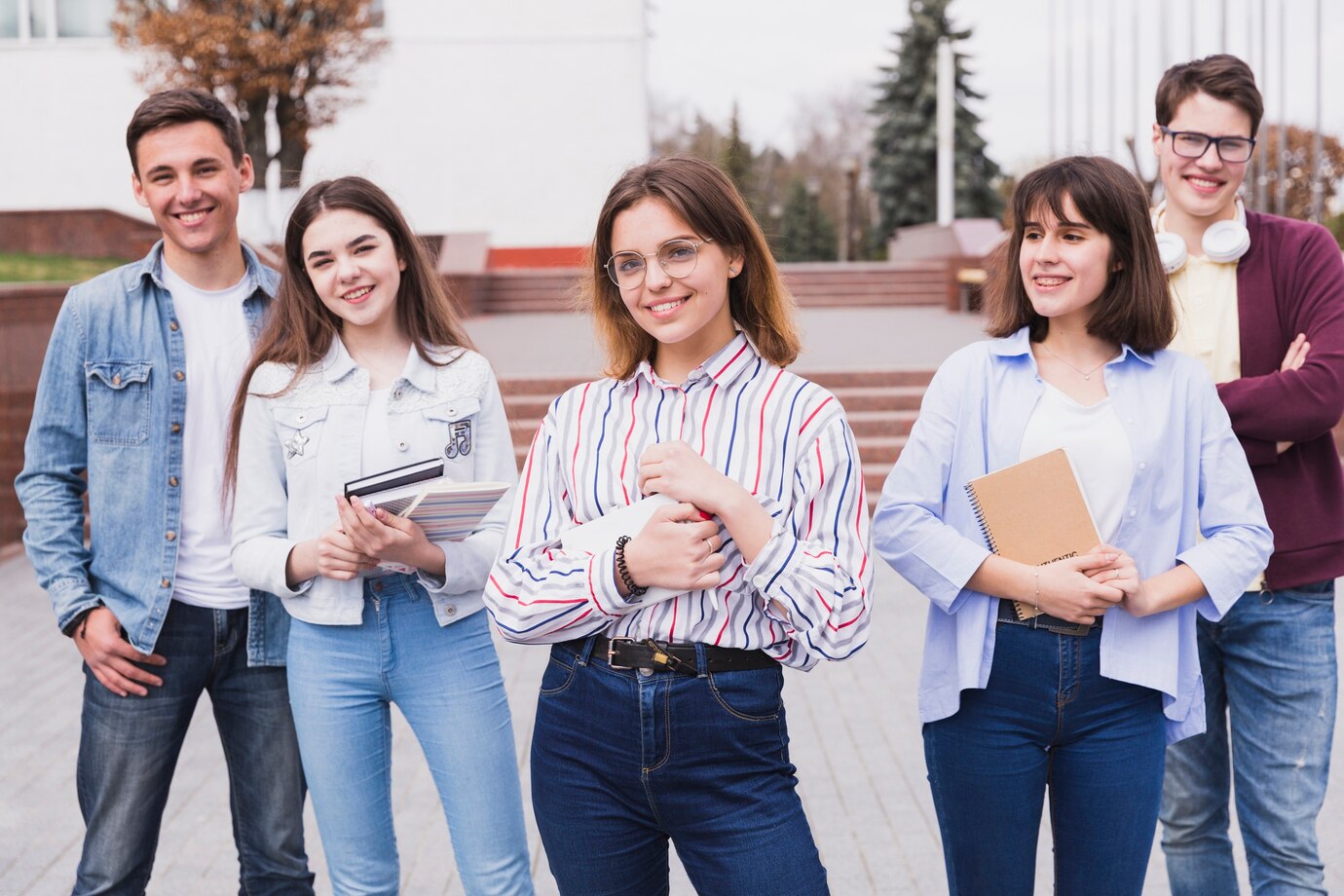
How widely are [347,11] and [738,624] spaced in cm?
2157

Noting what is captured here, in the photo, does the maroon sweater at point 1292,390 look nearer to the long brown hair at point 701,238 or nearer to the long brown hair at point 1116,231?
the long brown hair at point 1116,231

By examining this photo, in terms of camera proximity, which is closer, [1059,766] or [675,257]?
[675,257]

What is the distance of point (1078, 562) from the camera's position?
2383 millimetres

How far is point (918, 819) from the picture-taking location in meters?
4.62

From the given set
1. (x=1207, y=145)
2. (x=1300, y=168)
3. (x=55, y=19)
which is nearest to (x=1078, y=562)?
(x=1207, y=145)

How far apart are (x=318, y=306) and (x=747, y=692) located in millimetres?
1312

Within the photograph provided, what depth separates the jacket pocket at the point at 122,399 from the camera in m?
2.92

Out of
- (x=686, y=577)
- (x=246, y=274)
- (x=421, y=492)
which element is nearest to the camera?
(x=686, y=577)

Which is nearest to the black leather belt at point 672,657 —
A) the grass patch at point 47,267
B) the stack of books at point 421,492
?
the stack of books at point 421,492

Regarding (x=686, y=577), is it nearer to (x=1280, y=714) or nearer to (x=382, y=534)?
(x=382, y=534)

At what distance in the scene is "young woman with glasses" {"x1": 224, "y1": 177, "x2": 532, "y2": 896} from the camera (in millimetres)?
2715

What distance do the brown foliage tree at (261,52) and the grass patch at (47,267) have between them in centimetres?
556

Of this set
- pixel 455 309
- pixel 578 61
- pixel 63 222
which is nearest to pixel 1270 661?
pixel 455 309

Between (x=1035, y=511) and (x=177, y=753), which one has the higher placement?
(x=1035, y=511)
